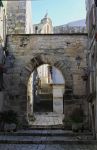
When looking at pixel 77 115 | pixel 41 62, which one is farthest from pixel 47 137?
pixel 41 62

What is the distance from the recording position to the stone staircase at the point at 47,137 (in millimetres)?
12031

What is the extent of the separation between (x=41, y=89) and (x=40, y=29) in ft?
27.2

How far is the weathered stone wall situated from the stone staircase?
1860 millimetres

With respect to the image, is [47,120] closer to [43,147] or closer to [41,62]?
[41,62]

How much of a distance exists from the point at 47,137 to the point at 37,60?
4909 millimetres

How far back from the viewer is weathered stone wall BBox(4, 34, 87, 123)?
17.1 meters

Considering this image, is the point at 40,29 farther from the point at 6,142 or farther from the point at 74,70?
the point at 6,142

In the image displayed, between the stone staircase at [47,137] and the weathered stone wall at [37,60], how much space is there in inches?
73.2

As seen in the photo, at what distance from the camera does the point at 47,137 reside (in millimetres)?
13500

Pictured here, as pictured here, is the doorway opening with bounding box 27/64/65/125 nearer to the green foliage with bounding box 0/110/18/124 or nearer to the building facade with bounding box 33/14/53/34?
the building facade with bounding box 33/14/53/34

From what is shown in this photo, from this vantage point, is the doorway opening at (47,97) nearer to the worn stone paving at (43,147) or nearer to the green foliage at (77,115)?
the green foliage at (77,115)

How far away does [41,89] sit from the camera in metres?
29.7

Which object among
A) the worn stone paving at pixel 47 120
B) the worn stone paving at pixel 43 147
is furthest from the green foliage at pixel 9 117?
the worn stone paving at pixel 43 147

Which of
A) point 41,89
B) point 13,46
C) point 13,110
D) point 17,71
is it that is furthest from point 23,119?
point 41,89
